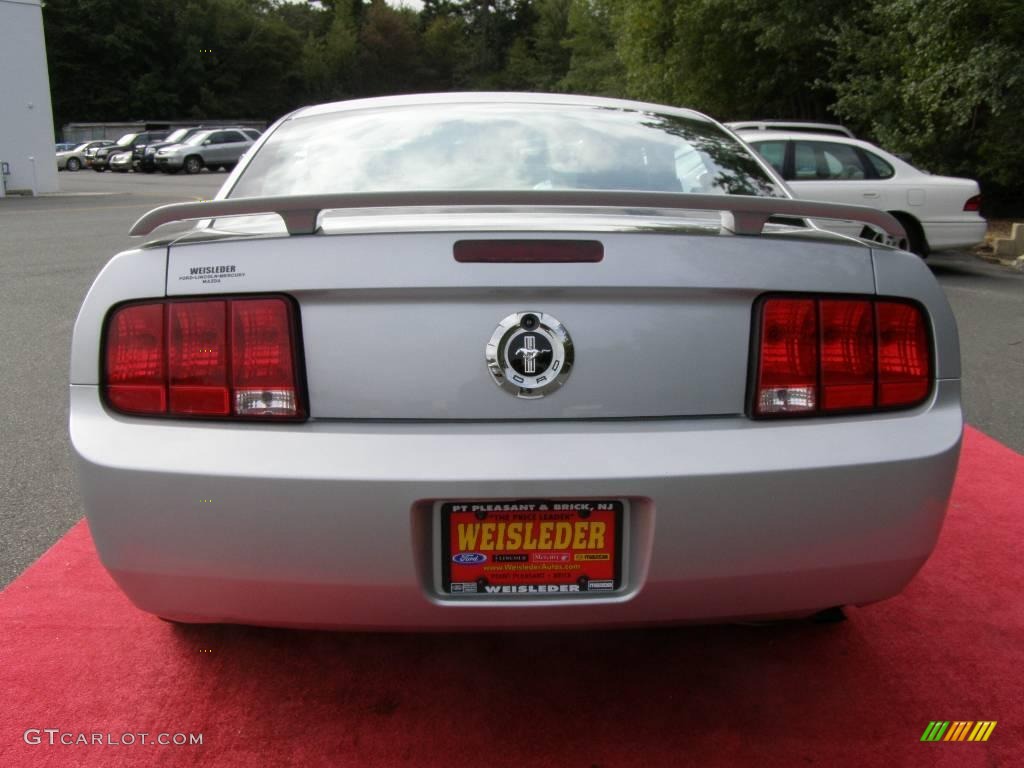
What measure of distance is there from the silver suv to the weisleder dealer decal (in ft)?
119

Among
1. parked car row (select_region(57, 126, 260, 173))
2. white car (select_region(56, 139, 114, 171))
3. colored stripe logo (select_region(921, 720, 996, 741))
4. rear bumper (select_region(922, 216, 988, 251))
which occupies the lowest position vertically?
white car (select_region(56, 139, 114, 171))

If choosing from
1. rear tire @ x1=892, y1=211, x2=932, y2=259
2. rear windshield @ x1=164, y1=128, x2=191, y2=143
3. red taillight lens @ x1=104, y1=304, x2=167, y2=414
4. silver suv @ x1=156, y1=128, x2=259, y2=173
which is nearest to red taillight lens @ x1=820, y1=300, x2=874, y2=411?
red taillight lens @ x1=104, y1=304, x2=167, y2=414

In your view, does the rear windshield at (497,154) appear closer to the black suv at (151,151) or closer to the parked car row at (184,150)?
the parked car row at (184,150)

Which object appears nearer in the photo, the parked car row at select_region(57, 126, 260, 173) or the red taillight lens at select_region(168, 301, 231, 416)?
the red taillight lens at select_region(168, 301, 231, 416)

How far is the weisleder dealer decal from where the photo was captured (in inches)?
77.7

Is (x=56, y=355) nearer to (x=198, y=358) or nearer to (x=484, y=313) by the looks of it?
(x=198, y=358)

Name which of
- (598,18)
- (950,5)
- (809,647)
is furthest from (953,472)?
(598,18)

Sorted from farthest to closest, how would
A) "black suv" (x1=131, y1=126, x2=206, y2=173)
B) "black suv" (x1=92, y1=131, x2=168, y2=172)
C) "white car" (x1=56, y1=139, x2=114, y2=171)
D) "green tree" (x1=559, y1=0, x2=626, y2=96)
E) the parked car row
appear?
"green tree" (x1=559, y1=0, x2=626, y2=96) → "white car" (x1=56, y1=139, x2=114, y2=171) → "black suv" (x1=92, y1=131, x2=168, y2=172) → "black suv" (x1=131, y1=126, x2=206, y2=173) → the parked car row

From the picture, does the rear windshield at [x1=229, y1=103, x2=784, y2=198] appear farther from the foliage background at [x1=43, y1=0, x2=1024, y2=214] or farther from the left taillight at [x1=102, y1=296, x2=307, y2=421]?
the foliage background at [x1=43, y1=0, x2=1024, y2=214]

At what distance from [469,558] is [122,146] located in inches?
1744

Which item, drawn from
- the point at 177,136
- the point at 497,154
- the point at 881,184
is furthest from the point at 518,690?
the point at 177,136

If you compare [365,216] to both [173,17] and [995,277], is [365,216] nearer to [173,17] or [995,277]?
[995,277]

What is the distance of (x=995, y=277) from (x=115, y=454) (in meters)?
10.9

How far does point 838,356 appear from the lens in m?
2.07
